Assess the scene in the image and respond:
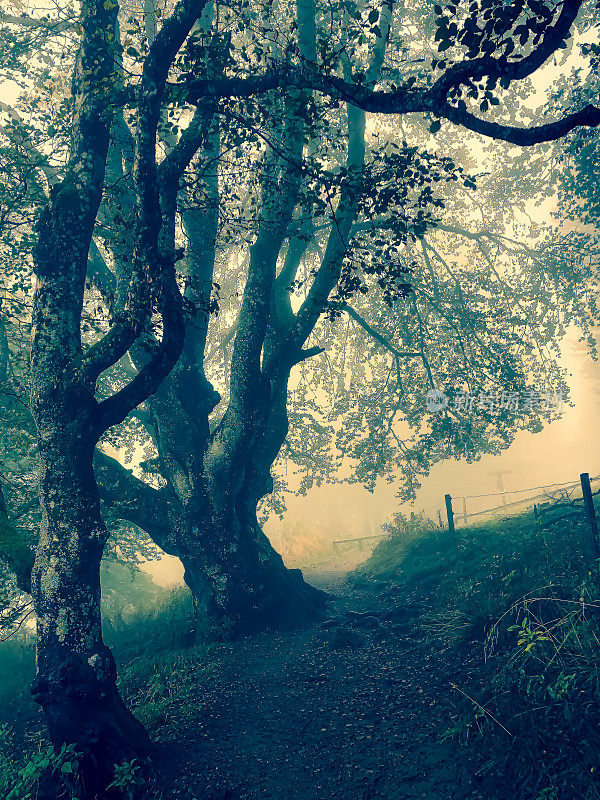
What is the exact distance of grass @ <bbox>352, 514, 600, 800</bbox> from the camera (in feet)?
11.1

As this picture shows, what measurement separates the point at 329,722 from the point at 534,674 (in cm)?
238

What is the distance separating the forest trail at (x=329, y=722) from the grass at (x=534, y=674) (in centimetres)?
31

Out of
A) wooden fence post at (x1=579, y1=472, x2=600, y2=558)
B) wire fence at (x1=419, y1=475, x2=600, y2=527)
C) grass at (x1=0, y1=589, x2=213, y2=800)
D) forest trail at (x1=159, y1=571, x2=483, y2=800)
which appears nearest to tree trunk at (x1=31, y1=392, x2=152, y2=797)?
grass at (x1=0, y1=589, x2=213, y2=800)

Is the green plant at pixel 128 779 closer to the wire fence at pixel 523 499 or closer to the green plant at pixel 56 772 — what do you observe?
the green plant at pixel 56 772

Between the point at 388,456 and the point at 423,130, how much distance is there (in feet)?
38.1

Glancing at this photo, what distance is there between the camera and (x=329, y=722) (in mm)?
5070

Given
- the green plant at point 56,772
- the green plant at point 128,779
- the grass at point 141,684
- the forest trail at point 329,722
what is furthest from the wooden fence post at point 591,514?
the green plant at point 56,772

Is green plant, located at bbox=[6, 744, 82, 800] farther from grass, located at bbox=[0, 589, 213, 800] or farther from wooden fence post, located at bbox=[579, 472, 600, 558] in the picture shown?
wooden fence post, located at bbox=[579, 472, 600, 558]

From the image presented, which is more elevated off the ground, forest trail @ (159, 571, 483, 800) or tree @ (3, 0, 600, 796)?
tree @ (3, 0, 600, 796)

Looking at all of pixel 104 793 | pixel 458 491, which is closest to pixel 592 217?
pixel 104 793

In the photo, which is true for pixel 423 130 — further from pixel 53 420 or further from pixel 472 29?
pixel 53 420

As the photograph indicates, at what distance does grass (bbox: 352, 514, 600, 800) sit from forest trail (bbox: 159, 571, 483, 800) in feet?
1.02

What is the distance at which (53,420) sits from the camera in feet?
17.0

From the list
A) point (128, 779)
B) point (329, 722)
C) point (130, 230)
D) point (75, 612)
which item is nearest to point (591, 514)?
point (329, 722)
